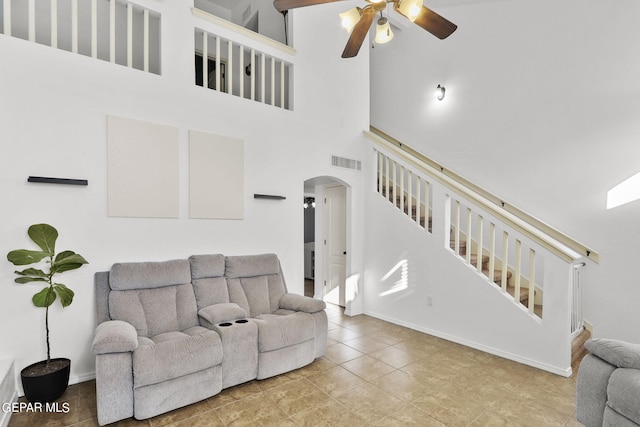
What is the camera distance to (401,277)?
15.1ft

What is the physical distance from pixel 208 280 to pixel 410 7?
2.97 metres

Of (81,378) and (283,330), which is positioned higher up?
(283,330)

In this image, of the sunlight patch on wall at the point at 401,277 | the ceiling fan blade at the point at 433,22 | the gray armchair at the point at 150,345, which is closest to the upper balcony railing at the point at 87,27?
the gray armchair at the point at 150,345

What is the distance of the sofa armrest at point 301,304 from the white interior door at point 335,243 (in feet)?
6.01

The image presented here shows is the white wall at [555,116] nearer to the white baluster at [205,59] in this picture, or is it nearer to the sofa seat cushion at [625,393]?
the sofa seat cushion at [625,393]

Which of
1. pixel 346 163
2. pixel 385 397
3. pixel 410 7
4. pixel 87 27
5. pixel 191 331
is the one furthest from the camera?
pixel 346 163

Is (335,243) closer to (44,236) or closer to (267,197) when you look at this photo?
(267,197)

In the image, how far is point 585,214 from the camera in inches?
160

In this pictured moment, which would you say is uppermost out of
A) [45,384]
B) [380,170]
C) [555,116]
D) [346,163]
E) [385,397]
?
[555,116]

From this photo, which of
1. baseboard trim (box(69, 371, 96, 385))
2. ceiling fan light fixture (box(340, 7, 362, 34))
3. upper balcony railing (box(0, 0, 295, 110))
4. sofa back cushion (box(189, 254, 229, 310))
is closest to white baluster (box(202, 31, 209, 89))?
upper balcony railing (box(0, 0, 295, 110))

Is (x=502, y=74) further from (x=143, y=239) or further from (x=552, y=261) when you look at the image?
(x=143, y=239)

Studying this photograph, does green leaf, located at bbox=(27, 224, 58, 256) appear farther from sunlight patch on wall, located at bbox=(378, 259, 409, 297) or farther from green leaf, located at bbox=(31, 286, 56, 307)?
sunlight patch on wall, located at bbox=(378, 259, 409, 297)

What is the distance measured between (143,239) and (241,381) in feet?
5.38

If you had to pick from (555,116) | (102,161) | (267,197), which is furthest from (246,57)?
(555,116)
